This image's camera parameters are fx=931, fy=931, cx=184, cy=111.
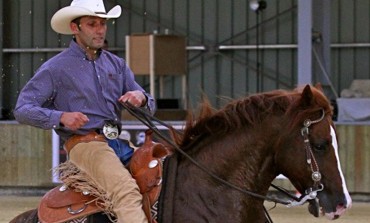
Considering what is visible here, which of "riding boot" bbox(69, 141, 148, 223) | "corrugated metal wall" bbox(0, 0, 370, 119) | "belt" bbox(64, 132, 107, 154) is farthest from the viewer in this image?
"corrugated metal wall" bbox(0, 0, 370, 119)

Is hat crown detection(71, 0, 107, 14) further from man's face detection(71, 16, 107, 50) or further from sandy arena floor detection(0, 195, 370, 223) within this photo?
sandy arena floor detection(0, 195, 370, 223)

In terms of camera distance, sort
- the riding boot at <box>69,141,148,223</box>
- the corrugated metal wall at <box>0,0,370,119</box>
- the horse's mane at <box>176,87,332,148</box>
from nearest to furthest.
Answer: the riding boot at <box>69,141,148,223</box>
the horse's mane at <box>176,87,332,148</box>
the corrugated metal wall at <box>0,0,370,119</box>

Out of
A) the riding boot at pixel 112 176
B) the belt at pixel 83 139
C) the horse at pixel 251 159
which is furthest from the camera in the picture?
the belt at pixel 83 139

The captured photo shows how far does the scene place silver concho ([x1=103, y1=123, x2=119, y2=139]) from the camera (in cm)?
537

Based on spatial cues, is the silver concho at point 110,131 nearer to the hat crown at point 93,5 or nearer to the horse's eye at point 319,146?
the hat crown at point 93,5

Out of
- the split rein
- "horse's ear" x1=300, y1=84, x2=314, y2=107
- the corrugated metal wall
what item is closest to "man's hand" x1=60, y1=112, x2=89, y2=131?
the split rein

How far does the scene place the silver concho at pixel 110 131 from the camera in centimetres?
537

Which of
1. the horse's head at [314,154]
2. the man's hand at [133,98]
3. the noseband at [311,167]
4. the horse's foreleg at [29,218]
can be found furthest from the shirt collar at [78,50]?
the noseband at [311,167]

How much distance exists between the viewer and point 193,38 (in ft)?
66.8

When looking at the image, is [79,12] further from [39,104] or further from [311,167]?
[311,167]

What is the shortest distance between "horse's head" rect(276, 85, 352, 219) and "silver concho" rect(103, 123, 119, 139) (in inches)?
37.5

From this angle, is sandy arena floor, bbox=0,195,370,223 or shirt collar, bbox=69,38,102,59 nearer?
shirt collar, bbox=69,38,102,59

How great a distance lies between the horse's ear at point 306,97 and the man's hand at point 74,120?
47.0 inches

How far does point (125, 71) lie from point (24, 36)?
1584cm
